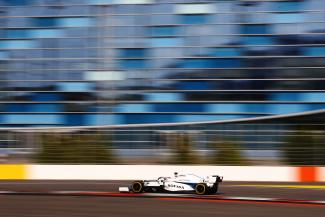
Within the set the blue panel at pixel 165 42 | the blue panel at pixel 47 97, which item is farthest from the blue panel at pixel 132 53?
the blue panel at pixel 47 97

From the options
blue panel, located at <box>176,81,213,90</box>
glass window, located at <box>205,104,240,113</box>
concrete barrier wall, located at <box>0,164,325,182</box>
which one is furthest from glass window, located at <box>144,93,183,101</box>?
concrete barrier wall, located at <box>0,164,325,182</box>

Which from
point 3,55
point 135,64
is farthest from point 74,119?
point 3,55

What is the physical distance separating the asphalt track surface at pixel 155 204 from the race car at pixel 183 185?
23cm

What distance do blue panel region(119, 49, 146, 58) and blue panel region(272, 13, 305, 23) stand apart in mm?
8595

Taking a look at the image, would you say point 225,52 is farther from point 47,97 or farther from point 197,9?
point 47,97

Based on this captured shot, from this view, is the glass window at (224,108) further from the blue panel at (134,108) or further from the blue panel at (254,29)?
the blue panel at (254,29)

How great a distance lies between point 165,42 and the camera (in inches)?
1753

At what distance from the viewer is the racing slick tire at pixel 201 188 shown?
13789 millimetres

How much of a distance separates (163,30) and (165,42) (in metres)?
0.90

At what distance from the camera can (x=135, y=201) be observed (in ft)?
41.6

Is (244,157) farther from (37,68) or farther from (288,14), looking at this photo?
(37,68)

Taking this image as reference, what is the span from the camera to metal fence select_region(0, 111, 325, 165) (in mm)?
21562

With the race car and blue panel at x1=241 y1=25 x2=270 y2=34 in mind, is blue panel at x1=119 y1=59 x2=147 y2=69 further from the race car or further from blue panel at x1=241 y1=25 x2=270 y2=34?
the race car

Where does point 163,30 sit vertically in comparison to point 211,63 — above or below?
above
